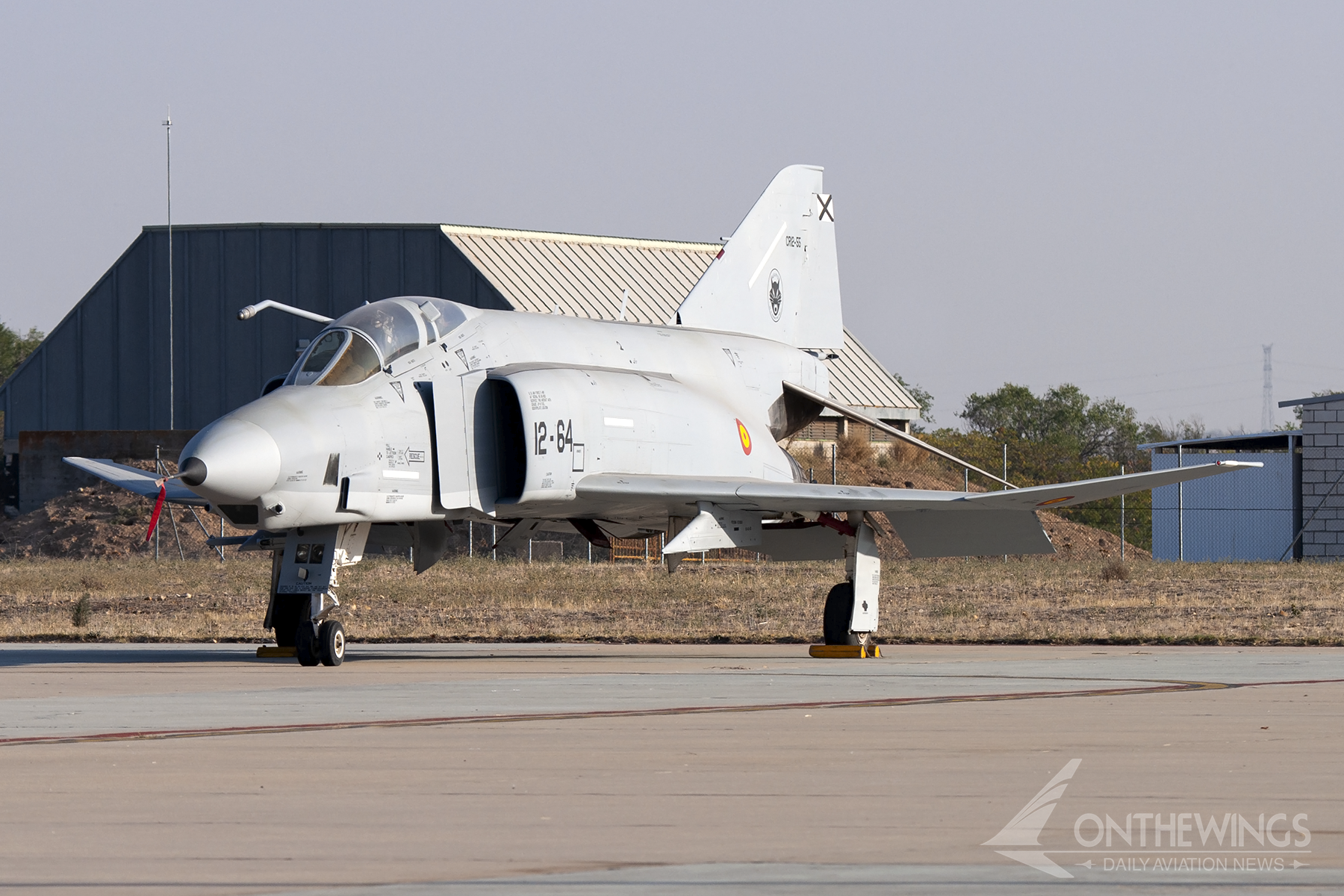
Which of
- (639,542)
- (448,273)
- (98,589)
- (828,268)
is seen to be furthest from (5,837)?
(448,273)

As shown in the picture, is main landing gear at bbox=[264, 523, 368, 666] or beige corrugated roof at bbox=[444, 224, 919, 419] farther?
beige corrugated roof at bbox=[444, 224, 919, 419]

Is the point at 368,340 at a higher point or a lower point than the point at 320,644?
higher

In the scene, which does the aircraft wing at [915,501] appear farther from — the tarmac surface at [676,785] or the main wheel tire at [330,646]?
the tarmac surface at [676,785]

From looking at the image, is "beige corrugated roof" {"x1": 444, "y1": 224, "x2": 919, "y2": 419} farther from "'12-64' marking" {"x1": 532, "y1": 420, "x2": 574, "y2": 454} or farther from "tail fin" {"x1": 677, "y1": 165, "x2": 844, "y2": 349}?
"'12-64' marking" {"x1": 532, "y1": 420, "x2": 574, "y2": 454}

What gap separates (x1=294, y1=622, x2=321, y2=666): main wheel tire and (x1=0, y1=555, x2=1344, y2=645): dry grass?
482cm

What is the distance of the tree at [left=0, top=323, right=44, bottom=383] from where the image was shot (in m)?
107

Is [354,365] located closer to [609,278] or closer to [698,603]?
[698,603]

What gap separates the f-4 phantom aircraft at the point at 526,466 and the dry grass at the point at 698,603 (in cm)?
214

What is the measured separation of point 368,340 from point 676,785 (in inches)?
356

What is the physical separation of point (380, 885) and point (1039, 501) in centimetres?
1198

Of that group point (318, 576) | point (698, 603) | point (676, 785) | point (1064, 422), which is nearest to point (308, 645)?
point (318, 576)

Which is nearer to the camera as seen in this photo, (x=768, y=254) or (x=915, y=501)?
(x=915, y=501)

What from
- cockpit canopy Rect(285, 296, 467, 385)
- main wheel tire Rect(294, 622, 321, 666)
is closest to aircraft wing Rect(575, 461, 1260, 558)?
cockpit canopy Rect(285, 296, 467, 385)

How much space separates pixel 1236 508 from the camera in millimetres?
45000
